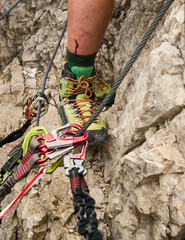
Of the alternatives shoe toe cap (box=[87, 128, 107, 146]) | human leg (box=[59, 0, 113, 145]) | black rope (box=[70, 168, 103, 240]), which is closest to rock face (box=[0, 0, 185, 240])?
shoe toe cap (box=[87, 128, 107, 146])

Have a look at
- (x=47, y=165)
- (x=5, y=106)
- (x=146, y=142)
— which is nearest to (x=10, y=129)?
(x=5, y=106)

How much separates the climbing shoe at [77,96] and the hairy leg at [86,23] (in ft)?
0.51

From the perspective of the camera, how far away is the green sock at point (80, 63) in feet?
5.17

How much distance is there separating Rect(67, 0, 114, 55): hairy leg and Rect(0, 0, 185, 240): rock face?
0.91 feet

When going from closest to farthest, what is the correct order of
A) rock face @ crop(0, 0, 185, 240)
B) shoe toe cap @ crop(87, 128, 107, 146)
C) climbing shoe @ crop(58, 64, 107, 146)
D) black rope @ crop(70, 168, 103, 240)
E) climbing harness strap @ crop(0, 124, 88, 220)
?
black rope @ crop(70, 168, 103, 240), rock face @ crop(0, 0, 185, 240), climbing harness strap @ crop(0, 124, 88, 220), shoe toe cap @ crop(87, 128, 107, 146), climbing shoe @ crop(58, 64, 107, 146)

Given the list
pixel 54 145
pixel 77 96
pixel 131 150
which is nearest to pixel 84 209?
pixel 54 145

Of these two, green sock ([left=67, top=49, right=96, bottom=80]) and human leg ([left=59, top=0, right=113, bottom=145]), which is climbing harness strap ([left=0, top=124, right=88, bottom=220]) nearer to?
human leg ([left=59, top=0, right=113, bottom=145])

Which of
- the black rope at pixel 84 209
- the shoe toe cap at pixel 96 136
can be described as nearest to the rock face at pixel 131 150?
the shoe toe cap at pixel 96 136

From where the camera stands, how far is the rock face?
0.94 m

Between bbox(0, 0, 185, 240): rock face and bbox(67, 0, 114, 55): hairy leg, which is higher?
bbox(67, 0, 114, 55): hairy leg

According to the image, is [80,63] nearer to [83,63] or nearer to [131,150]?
[83,63]

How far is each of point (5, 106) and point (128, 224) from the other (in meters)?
1.99

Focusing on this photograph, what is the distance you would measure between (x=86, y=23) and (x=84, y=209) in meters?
1.14

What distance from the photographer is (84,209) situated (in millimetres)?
872
